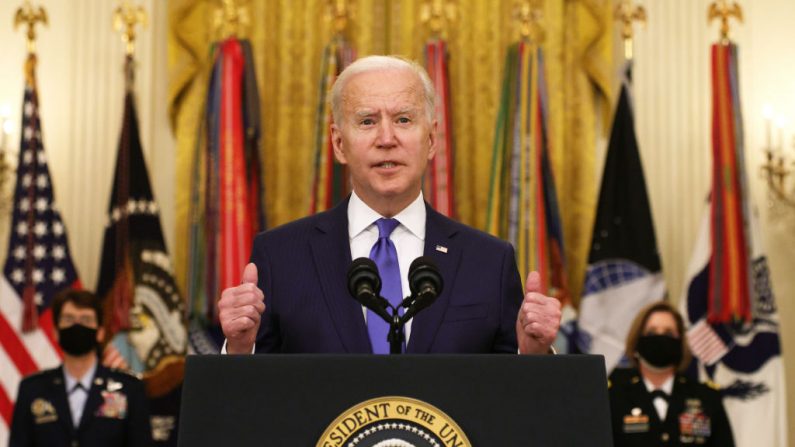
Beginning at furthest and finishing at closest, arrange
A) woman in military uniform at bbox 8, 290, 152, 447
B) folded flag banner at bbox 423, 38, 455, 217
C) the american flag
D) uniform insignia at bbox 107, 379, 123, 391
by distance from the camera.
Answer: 1. folded flag banner at bbox 423, 38, 455, 217
2. the american flag
3. uniform insignia at bbox 107, 379, 123, 391
4. woman in military uniform at bbox 8, 290, 152, 447

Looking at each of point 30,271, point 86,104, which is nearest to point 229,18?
point 86,104

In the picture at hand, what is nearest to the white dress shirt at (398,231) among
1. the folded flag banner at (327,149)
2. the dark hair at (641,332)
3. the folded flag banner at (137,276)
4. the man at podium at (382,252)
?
the man at podium at (382,252)

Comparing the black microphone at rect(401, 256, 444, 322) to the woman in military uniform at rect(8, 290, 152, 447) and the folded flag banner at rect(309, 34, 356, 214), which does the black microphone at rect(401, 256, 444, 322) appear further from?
the folded flag banner at rect(309, 34, 356, 214)

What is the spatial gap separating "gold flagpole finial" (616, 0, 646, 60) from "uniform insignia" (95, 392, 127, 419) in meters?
4.29

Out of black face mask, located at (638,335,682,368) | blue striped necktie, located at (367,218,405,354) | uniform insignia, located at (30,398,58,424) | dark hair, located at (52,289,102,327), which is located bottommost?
blue striped necktie, located at (367,218,405,354)

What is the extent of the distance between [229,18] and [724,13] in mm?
3356

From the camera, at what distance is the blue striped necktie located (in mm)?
3117

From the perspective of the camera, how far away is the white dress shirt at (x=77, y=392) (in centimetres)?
632

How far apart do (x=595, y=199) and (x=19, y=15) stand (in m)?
4.10

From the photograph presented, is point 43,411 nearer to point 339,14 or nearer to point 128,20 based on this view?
point 128,20

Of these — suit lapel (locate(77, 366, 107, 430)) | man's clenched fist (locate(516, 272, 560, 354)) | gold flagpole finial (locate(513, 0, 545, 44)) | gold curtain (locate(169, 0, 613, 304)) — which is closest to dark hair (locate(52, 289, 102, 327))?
suit lapel (locate(77, 366, 107, 430))

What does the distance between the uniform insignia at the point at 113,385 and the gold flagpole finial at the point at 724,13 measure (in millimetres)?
4657

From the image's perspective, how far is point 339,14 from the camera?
29.1ft

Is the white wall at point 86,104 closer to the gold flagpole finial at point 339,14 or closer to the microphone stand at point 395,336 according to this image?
the gold flagpole finial at point 339,14
